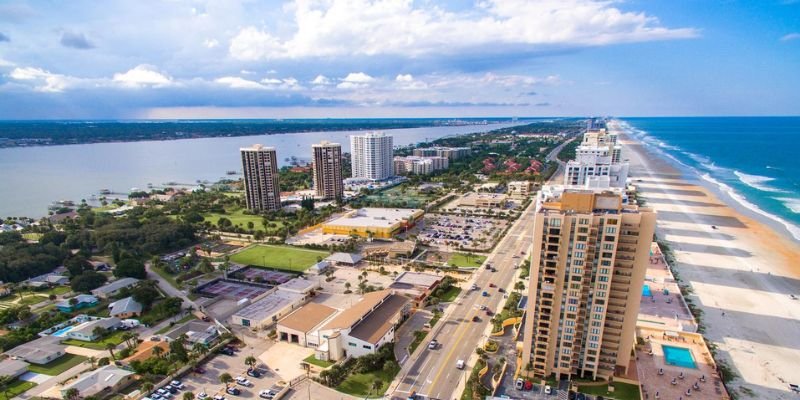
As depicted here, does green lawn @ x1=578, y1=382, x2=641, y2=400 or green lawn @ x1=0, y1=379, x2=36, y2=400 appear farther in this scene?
green lawn @ x1=0, y1=379, x2=36, y2=400

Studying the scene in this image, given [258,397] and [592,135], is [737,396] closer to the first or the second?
[258,397]

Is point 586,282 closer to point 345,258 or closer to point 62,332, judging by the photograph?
point 345,258

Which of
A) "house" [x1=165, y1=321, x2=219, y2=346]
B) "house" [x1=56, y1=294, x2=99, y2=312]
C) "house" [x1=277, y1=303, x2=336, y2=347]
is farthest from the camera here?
"house" [x1=56, y1=294, x2=99, y2=312]

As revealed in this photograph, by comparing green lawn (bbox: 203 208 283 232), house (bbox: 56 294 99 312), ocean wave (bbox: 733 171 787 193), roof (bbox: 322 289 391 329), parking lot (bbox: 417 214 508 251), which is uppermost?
roof (bbox: 322 289 391 329)

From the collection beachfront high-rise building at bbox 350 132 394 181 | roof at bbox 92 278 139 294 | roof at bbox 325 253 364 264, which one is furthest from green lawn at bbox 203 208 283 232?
beachfront high-rise building at bbox 350 132 394 181

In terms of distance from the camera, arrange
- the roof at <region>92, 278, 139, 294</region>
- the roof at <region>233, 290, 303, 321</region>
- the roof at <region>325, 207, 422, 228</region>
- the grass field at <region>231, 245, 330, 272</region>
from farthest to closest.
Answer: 1. the roof at <region>325, 207, 422, 228</region>
2. the grass field at <region>231, 245, 330, 272</region>
3. the roof at <region>92, 278, 139, 294</region>
4. the roof at <region>233, 290, 303, 321</region>

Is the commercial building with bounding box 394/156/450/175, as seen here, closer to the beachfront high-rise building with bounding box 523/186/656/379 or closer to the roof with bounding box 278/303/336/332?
the roof with bounding box 278/303/336/332
